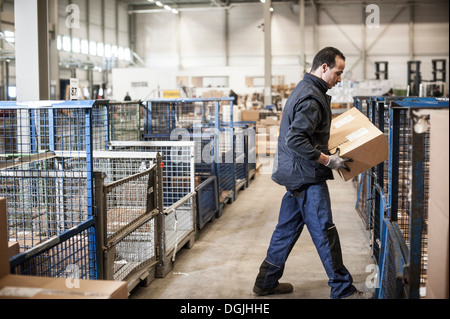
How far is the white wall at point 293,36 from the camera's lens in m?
26.5

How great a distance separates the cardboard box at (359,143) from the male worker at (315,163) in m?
0.07

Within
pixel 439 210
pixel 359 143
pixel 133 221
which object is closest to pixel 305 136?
pixel 359 143

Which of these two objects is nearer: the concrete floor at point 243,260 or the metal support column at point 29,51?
the concrete floor at point 243,260

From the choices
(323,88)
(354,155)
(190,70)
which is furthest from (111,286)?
(190,70)

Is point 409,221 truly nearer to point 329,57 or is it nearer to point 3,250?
point 329,57

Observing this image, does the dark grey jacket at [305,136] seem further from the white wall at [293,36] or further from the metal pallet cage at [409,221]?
the white wall at [293,36]

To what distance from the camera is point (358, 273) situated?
15.6 ft

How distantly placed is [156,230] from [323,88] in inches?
76.6

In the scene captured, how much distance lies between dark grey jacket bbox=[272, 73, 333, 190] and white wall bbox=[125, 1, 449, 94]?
22409mm

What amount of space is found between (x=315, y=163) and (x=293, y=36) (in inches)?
995

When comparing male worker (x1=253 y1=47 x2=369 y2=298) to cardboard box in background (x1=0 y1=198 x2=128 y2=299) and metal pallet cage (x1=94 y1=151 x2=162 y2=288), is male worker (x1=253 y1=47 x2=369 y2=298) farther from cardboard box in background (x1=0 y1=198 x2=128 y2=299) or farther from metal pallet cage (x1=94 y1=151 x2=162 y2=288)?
cardboard box in background (x1=0 y1=198 x2=128 y2=299)

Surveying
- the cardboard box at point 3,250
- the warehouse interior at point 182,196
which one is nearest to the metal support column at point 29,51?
the warehouse interior at point 182,196

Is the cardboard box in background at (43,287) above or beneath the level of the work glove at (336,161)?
beneath

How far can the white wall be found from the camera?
2652 centimetres
